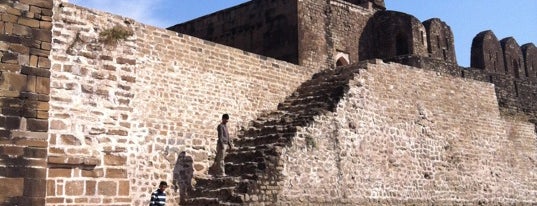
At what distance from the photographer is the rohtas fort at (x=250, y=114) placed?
6.41 meters

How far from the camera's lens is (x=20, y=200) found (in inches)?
235

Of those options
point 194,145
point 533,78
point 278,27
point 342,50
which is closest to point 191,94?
point 194,145

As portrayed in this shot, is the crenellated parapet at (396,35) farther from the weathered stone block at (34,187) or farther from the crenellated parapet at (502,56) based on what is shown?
the weathered stone block at (34,187)

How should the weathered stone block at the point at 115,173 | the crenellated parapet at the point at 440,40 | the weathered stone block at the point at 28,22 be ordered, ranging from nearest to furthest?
the weathered stone block at the point at 28,22, the weathered stone block at the point at 115,173, the crenellated parapet at the point at 440,40

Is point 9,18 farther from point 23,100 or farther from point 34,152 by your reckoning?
point 34,152

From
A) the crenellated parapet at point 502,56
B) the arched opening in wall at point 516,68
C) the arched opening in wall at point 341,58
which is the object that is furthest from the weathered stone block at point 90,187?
the arched opening in wall at point 516,68

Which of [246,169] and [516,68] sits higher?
[516,68]

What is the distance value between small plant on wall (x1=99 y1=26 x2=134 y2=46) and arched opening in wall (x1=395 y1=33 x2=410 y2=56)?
1057 cm

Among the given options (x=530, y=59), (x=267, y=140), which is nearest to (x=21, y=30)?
(x=267, y=140)

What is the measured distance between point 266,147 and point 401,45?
30.5 ft

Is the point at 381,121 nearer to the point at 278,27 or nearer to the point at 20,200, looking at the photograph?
the point at 278,27

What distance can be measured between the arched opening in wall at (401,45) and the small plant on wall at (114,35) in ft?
34.7

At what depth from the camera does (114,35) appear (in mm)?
9586

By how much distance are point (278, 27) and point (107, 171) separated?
837cm
